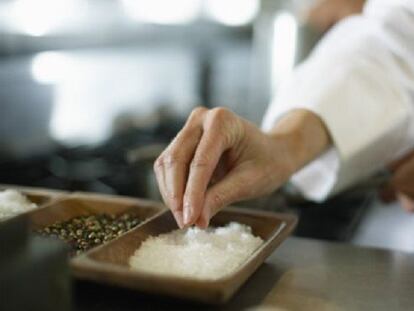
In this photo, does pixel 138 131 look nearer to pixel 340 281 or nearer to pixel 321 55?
pixel 321 55

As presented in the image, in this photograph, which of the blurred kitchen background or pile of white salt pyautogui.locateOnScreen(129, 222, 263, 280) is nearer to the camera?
pile of white salt pyautogui.locateOnScreen(129, 222, 263, 280)

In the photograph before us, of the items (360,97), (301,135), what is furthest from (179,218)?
(360,97)

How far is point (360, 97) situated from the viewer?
2.84 ft

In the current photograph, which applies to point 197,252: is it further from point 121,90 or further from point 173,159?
point 121,90

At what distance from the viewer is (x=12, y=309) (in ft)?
1.09

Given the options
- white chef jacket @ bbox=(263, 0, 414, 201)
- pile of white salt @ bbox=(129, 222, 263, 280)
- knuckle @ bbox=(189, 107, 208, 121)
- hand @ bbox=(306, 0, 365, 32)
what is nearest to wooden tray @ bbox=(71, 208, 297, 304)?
pile of white salt @ bbox=(129, 222, 263, 280)

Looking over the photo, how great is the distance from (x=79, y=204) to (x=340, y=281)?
29 cm

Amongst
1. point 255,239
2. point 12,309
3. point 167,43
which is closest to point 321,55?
point 255,239

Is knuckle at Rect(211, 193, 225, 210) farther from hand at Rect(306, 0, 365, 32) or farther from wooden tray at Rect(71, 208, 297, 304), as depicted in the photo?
hand at Rect(306, 0, 365, 32)

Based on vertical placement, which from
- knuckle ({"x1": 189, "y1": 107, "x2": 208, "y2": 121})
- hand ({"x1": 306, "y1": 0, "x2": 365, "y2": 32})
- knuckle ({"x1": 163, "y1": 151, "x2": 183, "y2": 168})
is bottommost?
knuckle ({"x1": 163, "y1": 151, "x2": 183, "y2": 168})

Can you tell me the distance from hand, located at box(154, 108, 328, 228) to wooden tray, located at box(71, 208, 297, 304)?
46 mm

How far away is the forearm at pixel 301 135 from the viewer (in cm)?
76

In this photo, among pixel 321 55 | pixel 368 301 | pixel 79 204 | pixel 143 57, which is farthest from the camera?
pixel 143 57

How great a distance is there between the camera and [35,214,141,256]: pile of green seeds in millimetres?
530
